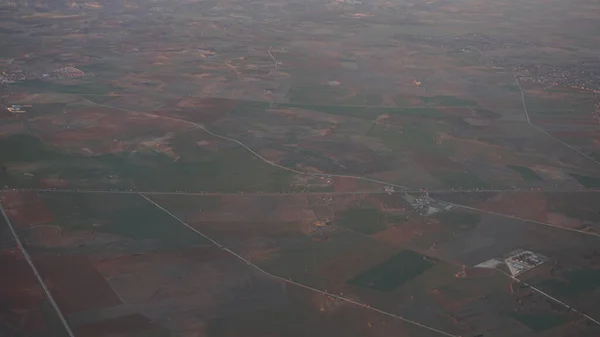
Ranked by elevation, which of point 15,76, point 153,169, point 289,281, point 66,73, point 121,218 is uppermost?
point 15,76

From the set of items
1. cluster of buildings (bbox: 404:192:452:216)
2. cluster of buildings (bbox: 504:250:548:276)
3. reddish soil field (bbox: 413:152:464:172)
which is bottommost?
cluster of buildings (bbox: 504:250:548:276)

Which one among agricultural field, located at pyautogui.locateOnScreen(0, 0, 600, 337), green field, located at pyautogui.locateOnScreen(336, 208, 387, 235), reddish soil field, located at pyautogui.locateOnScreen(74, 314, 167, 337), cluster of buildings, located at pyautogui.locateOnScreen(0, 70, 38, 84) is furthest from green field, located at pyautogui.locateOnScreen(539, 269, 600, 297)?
cluster of buildings, located at pyautogui.locateOnScreen(0, 70, 38, 84)

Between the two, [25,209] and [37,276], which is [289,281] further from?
[25,209]

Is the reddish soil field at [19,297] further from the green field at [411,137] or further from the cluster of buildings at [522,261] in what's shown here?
the green field at [411,137]

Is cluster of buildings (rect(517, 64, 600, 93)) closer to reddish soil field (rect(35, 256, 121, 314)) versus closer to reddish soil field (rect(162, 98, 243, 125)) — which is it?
reddish soil field (rect(162, 98, 243, 125))

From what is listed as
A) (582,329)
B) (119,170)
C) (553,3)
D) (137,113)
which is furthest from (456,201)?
(553,3)

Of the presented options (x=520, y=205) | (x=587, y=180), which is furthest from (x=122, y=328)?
(x=587, y=180)
